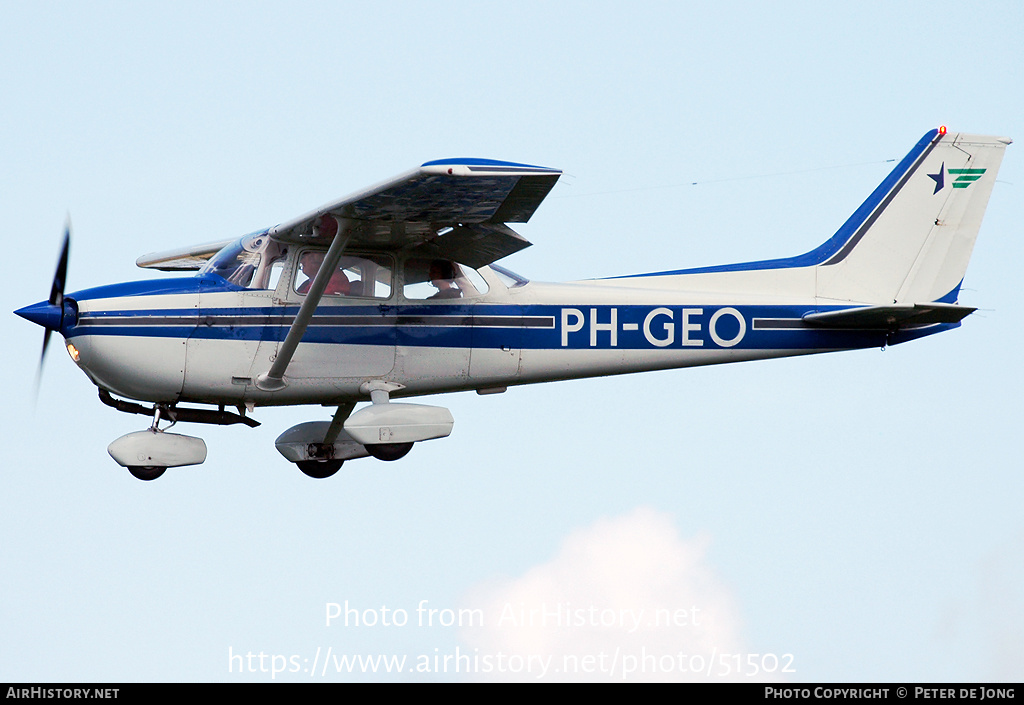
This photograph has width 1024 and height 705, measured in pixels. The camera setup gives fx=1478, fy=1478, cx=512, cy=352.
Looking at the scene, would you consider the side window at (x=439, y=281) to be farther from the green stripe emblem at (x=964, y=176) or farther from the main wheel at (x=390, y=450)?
the green stripe emblem at (x=964, y=176)

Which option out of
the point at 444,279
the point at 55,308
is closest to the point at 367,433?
the point at 444,279

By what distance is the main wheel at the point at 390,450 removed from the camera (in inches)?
512

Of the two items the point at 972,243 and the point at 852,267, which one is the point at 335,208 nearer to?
the point at 852,267

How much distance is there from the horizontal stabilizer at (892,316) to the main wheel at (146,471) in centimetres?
618

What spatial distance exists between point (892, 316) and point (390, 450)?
4901 mm

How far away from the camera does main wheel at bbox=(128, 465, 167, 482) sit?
41.7ft

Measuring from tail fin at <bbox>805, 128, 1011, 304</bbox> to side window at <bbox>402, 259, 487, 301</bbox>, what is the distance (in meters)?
3.59

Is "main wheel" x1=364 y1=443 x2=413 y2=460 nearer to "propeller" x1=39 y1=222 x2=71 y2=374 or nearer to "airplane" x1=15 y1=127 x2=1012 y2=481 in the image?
"airplane" x1=15 y1=127 x2=1012 y2=481

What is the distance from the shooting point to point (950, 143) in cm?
1476

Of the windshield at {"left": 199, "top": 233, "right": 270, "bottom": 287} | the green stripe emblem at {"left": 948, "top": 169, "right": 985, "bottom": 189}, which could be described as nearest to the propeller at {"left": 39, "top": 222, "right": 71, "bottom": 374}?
the windshield at {"left": 199, "top": 233, "right": 270, "bottom": 287}

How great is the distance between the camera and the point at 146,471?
12.8 metres

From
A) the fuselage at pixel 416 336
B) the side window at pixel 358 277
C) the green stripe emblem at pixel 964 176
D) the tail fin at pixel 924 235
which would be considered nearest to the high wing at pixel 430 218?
the side window at pixel 358 277

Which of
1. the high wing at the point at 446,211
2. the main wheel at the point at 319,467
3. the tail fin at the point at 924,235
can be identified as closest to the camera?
the high wing at the point at 446,211
